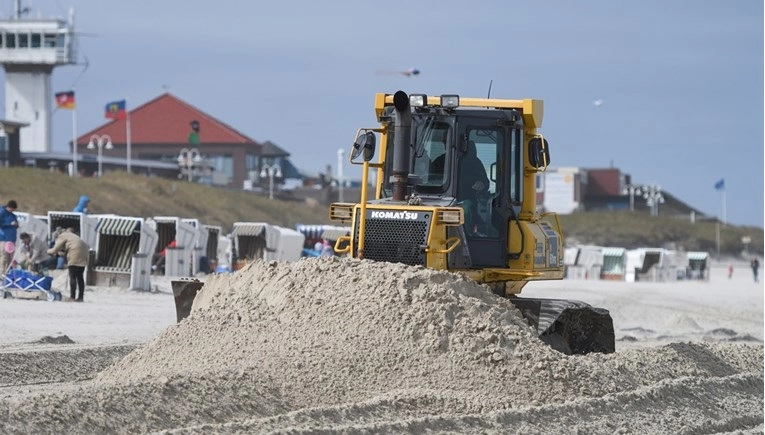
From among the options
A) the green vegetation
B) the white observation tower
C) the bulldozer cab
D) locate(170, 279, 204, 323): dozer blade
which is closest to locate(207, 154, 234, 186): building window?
the green vegetation

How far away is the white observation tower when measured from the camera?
8275cm

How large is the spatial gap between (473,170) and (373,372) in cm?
293

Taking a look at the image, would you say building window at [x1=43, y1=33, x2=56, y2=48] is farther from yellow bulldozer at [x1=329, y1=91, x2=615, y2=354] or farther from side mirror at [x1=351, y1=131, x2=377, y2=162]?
side mirror at [x1=351, y1=131, x2=377, y2=162]

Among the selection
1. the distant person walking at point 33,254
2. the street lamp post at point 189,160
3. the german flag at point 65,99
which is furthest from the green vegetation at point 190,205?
the distant person walking at point 33,254

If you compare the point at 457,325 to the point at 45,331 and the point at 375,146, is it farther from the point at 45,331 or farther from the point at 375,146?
the point at 45,331

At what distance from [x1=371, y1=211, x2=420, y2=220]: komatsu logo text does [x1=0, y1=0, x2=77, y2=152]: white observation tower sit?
72872 millimetres

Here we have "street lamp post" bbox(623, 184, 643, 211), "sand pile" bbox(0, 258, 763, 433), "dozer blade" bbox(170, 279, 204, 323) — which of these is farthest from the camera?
"street lamp post" bbox(623, 184, 643, 211)

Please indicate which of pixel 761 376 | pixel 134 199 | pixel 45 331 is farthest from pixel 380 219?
pixel 134 199

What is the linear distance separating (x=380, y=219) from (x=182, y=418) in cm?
376

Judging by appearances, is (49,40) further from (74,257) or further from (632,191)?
(74,257)

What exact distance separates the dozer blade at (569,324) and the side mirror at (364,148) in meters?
2.11

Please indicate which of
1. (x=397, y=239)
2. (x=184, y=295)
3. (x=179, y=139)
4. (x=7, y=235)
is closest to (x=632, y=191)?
(x=179, y=139)

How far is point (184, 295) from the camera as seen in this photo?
13.5 meters

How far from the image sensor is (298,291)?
478 inches
